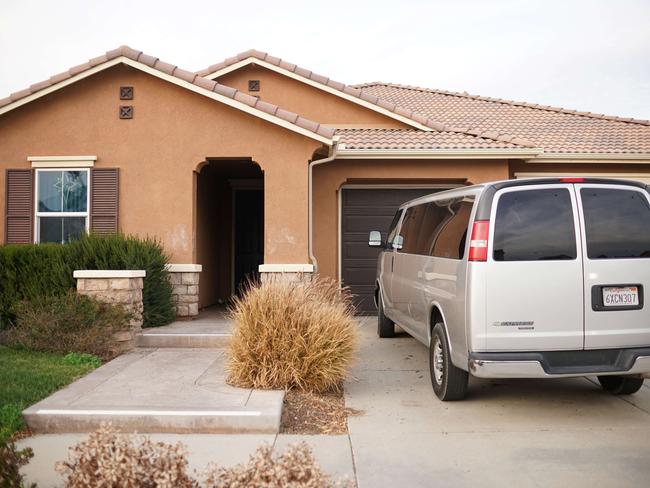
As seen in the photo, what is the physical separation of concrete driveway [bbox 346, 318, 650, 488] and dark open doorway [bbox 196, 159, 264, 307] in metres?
6.66

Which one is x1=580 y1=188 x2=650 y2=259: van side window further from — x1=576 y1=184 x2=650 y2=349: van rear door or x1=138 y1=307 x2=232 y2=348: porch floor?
x1=138 y1=307 x2=232 y2=348: porch floor

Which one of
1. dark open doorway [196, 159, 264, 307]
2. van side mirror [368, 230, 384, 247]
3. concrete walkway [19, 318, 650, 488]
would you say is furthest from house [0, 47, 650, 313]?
concrete walkway [19, 318, 650, 488]

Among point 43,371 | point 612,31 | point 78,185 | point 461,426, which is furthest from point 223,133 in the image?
point 612,31

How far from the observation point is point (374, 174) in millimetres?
12328

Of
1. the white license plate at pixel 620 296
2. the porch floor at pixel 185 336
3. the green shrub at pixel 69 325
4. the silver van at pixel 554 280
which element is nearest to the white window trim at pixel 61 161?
the green shrub at pixel 69 325

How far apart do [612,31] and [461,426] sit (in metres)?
14.0

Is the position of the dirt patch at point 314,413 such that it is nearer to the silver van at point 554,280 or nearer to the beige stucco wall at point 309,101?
the silver van at point 554,280

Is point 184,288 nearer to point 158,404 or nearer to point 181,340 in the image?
point 181,340

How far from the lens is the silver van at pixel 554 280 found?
5242 millimetres

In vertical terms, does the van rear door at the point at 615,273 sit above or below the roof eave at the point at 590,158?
below

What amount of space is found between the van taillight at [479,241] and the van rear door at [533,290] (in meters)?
0.05

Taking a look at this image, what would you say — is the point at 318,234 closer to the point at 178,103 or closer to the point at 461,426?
the point at 178,103

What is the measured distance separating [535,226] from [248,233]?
9810 mm

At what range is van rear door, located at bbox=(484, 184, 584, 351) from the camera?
5238 mm
